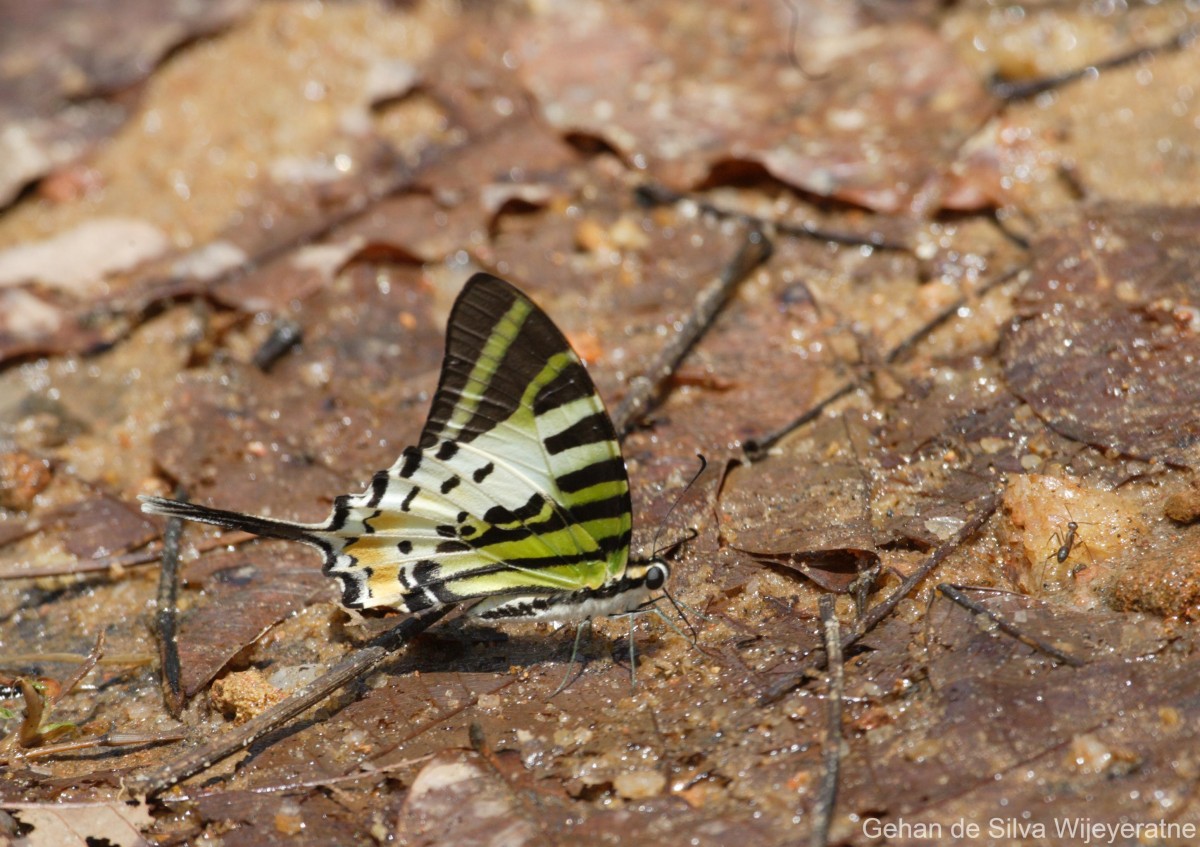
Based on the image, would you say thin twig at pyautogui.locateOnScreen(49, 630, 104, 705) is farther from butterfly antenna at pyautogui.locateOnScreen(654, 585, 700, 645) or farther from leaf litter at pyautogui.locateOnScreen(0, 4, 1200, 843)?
butterfly antenna at pyautogui.locateOnScreen(654, 585, 700, 645)

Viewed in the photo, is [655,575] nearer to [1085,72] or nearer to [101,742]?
[101,742]

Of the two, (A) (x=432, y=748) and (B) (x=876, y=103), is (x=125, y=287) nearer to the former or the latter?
(A) (x=432, y=748)

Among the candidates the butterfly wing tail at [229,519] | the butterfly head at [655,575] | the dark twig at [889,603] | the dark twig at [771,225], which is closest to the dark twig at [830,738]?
the dark twig at [889,603]

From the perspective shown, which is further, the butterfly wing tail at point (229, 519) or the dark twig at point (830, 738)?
the butterfly wing tail at point (229, 519)

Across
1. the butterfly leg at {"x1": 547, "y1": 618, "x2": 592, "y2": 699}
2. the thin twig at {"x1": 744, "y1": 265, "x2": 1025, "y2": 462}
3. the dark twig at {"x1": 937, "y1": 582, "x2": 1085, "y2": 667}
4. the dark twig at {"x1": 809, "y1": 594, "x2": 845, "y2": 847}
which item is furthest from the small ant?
the butterfly leg at {"x1": 547, "y1": 618, "x2": 592, "y2": 699}

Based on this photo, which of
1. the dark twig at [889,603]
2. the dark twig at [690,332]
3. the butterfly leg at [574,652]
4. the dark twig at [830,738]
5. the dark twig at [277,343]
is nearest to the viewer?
the dark twig at [830,738]

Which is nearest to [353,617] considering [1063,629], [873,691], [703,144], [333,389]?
[333,389]

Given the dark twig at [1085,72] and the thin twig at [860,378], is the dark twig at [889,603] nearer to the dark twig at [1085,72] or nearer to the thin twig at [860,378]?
the thin twig at [860,378]
